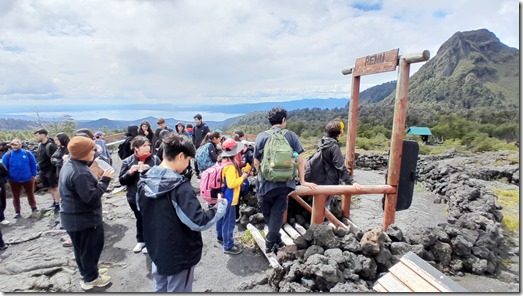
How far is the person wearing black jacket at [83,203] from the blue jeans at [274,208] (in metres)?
1.99

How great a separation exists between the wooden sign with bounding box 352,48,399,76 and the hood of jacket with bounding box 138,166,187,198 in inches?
139

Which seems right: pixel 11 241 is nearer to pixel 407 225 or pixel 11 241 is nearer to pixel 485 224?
pixel 407 225

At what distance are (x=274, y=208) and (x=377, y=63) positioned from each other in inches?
110

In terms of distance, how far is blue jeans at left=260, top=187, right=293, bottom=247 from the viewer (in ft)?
12.8

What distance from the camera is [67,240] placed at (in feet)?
16.7

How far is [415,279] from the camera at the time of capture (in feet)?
9.95

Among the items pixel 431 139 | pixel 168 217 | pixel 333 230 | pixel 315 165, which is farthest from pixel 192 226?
pixel 431 139

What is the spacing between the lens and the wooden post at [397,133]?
421 cm

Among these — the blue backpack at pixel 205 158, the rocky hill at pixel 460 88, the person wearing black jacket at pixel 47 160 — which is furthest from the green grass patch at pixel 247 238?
the rocky hill at pixel 460 88

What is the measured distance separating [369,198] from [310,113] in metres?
69.4

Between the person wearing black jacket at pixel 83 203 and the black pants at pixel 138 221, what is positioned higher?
the person wearing black jacket at pixel 83 203

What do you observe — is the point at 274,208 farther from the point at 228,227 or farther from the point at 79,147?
the point at 79,147

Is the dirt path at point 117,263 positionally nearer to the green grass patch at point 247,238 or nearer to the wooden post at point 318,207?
the green grass patch at point 247,238

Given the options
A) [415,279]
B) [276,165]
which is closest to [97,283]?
[276,165]
